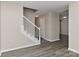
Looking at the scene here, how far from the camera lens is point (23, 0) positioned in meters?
4.35

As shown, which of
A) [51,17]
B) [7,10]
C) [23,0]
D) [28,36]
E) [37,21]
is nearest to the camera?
[23,0]

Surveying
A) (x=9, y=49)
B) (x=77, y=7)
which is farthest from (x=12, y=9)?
(x=77, y=7)

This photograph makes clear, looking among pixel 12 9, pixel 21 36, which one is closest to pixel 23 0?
pixel 12 9

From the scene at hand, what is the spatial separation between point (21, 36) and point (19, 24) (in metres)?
0.64

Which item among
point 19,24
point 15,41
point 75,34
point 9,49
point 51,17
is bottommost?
point 9,49

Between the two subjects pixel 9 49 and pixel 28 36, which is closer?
pixel 9 49

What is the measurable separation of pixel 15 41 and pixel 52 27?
134 inches

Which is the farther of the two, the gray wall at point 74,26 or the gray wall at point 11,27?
the gray wall at point 11,27

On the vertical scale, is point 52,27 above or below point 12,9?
below

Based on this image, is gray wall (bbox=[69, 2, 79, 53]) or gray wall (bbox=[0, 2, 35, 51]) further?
gray wall (bbox=[0, 2, 35, 51])

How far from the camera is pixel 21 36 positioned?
214 inches

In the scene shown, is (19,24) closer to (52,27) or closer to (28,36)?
(28,36)

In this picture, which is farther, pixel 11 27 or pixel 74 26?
pixel 11 27

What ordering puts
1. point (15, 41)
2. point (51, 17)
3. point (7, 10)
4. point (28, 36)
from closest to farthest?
point (7, 10)
point (15, 41)
point (28, 36)
point (51, 17)
